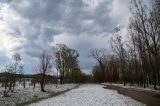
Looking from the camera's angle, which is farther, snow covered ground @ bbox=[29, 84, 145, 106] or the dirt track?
the dirt track

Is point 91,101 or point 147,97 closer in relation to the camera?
point 91,101

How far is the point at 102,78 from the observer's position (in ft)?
357

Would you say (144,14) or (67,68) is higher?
(144,14)

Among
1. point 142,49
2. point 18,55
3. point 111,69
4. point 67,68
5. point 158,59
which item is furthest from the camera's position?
point 111,69

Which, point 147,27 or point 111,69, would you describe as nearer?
point 147,27

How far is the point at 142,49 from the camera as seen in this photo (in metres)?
44.2

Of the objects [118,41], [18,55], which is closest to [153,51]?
[118,41]

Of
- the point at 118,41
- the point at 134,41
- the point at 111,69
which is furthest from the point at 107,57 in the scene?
the point at 134,41

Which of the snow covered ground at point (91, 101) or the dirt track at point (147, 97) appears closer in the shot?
the snow covered ground at point (91, 101)

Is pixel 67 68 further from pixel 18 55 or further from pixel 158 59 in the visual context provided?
pixel 158 59

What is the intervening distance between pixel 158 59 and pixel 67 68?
183ft

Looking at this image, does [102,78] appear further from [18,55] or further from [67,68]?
[18,55]

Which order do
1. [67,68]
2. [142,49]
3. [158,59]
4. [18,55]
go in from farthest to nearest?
[67,68], [18,55], [142,49], [158,59]

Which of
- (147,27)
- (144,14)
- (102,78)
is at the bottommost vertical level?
(102,78)
